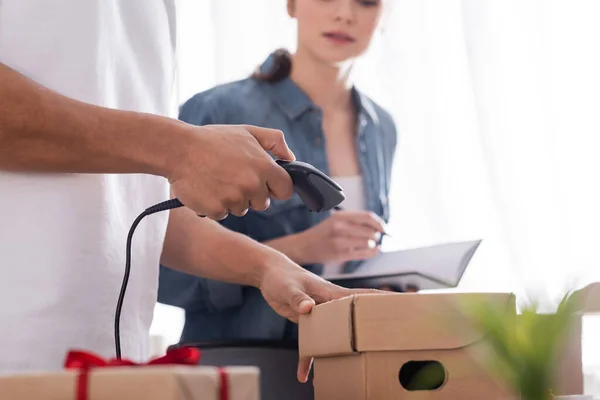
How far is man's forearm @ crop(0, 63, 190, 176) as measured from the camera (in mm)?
706

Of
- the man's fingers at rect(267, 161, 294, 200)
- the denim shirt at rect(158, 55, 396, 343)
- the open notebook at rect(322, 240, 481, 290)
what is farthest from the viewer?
Result: the denim shirt at rect(158, 55, 396, 343)

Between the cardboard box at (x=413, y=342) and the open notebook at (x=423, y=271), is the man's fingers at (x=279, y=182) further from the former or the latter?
the open notebook at (x=423, y=271)

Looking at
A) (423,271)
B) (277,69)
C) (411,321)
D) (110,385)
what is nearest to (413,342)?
(411,321)

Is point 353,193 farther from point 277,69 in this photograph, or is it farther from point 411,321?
point 411,321

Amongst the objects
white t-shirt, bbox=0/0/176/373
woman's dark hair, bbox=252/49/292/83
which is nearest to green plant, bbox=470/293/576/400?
white t-shirt, bbox=0/0/176/373

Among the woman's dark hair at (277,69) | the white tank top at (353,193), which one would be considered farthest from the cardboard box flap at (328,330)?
the woman's dark hair at (277,69)

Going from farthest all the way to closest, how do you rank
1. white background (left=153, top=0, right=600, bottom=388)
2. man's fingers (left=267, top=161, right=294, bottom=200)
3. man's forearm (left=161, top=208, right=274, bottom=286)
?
1. white background (left=153, top=0, right=600, bottom=388)
2. man's forearm (left=161, top=208, right=274, bottom=286)
3. man's fingers (left=267, top=161, right=294, bottom=200)

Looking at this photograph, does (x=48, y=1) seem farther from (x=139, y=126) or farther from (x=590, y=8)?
(x=590, y=8)

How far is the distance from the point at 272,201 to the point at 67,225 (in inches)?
28.5

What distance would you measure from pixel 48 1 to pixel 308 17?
0.97 m

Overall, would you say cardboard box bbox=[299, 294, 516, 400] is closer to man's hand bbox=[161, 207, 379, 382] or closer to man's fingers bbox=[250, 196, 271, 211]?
man's fingers bbox=[250, 196, 271, 211]

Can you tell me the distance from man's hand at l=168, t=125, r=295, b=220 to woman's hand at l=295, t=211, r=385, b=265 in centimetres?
69

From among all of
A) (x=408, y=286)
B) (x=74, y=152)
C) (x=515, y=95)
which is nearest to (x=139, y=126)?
(x=74, y=152)

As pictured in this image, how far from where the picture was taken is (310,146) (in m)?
1.66
